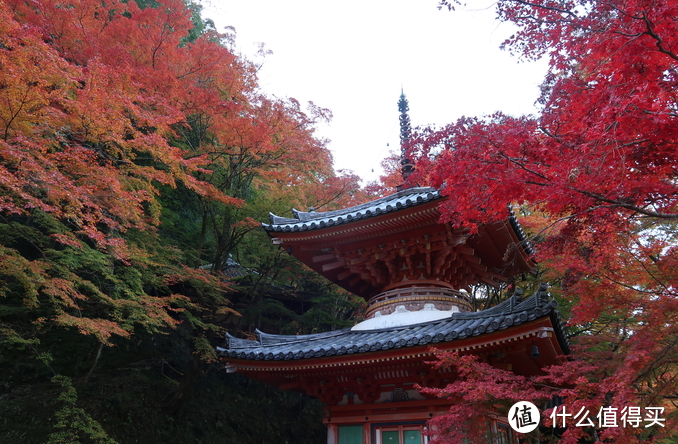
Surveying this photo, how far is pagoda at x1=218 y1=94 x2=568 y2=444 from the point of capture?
17.6 feet

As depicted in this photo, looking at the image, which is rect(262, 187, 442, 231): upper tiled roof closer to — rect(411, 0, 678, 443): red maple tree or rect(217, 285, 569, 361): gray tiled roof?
rect(411, 0, 678, 443): red maple tree

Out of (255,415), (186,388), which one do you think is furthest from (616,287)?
(255,415)

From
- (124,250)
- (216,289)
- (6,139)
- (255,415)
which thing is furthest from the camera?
(255,415)

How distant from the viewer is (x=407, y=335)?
6.08 m

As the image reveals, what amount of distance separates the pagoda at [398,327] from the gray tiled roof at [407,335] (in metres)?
0.02

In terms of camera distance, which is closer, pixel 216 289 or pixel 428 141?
pixel 428 141

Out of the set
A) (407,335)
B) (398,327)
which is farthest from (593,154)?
(398,327)

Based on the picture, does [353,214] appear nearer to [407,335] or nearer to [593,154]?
[407,335]

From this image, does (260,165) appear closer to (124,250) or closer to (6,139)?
(124,250)

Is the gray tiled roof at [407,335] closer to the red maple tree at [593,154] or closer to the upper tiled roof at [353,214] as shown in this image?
the red maple tree at [593,154]

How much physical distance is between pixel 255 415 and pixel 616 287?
10.1 m

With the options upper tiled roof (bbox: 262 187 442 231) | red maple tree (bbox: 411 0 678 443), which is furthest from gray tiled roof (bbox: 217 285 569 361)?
upper tiled roof (bbox: 262 187 442 231)

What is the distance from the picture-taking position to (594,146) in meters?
3.59

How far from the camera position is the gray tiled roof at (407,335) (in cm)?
488
